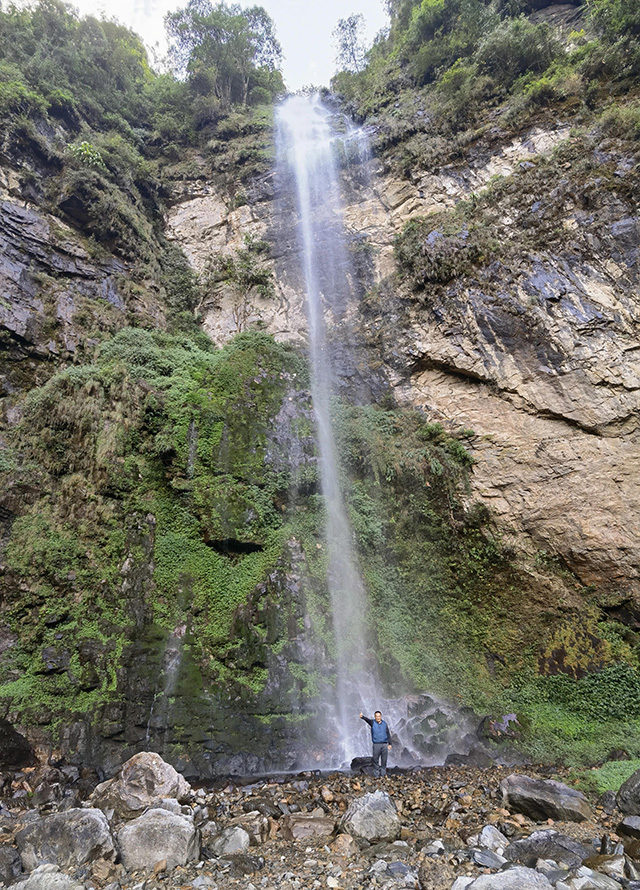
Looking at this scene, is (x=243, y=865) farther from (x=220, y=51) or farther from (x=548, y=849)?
(x=220, y=51)

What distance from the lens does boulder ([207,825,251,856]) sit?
166 inches

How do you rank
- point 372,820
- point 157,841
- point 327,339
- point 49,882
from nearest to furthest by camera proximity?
point 49,882
point 157,841
point 372,820
point 327,339

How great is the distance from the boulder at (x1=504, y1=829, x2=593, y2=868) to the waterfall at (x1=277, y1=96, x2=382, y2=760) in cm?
350

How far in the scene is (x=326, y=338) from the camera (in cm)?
1439

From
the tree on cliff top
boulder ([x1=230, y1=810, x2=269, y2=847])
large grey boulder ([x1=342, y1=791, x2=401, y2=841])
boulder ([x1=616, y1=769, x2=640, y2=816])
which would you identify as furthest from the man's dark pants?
the tree on cliff top

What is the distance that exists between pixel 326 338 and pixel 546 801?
12215 millimetres

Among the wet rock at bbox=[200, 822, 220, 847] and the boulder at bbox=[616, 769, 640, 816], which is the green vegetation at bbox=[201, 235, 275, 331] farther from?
the boulder at bbox=[616, 769, 640, 816]

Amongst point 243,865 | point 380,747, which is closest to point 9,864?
point 243,865

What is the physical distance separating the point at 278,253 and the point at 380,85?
1044 centimetres

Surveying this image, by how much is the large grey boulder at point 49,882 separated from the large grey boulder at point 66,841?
1.04 feet

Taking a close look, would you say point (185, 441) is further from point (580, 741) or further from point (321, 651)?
point (580, 741)

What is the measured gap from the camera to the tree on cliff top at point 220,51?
20.6 metres

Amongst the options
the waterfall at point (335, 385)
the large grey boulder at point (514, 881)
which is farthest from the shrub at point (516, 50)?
the large grey boulder at point (514, 881)

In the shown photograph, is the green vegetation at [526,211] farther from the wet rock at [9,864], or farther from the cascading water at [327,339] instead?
the wet rock at [9,864]
